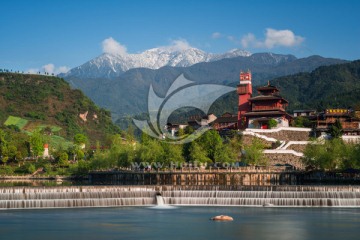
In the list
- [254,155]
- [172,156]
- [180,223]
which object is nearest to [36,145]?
[172,156]

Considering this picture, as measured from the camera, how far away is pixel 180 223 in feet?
138

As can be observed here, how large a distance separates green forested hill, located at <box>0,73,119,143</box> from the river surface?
4818 inches

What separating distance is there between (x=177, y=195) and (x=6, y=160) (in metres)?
70.1

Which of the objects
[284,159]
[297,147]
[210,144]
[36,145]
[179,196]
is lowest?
[179,196]

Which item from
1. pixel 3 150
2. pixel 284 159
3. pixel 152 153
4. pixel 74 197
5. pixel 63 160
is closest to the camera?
pixel 74 197

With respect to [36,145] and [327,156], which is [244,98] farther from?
[36,145]

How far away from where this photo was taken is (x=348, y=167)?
249ft

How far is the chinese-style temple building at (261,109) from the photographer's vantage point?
100938mm

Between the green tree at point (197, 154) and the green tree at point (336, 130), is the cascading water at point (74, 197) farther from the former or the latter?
the green tree at point (336, 130)

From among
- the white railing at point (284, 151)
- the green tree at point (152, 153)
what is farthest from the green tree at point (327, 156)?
the green tree at point (152, 153)

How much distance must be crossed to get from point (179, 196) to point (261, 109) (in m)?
51.2

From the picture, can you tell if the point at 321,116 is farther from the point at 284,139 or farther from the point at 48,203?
the point at 48,203

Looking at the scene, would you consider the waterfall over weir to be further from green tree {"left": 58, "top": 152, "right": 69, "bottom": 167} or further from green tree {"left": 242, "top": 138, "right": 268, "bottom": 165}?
green tree {"left": 58, "top": 152, "right": 69, "bottom": 167}

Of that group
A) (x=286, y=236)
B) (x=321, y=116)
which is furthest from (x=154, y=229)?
(x=321, y=116)
